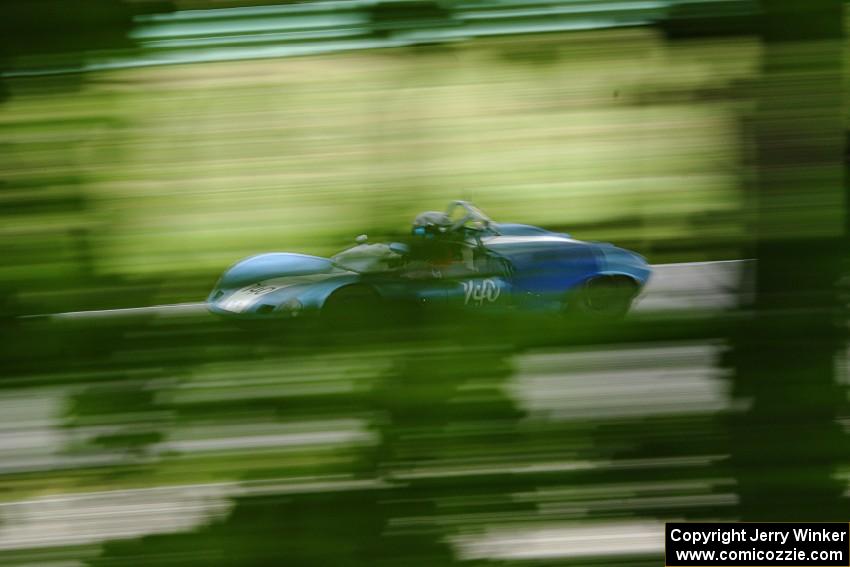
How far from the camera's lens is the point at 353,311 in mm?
1569

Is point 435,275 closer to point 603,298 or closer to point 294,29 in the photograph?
point 603,298

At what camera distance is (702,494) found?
66.2 inches

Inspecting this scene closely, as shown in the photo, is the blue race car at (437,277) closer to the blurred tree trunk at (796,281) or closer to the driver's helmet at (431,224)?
the driver's helmet at (431,224)

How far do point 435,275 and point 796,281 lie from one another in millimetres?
659

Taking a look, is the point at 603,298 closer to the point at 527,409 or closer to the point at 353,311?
the point at 527,409

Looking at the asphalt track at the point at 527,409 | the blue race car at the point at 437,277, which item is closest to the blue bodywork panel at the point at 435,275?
the blue race car at the point at 437,277

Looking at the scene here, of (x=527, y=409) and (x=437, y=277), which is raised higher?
(x=437, y=277)

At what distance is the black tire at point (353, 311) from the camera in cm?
156

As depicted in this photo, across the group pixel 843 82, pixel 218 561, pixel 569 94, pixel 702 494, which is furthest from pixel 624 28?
pixel 218 561

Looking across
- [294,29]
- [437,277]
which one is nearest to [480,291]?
[437,277]

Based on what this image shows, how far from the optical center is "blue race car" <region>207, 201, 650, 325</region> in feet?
5.00

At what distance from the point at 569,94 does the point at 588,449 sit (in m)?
0.65

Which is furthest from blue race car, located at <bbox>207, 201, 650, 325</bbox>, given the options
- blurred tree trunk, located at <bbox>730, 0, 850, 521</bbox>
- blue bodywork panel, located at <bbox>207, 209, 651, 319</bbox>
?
blurred tree trunk, located at <bbox>730, 0, 850, 521</bbox>

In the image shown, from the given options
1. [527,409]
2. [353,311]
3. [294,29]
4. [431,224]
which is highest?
[294,29]
